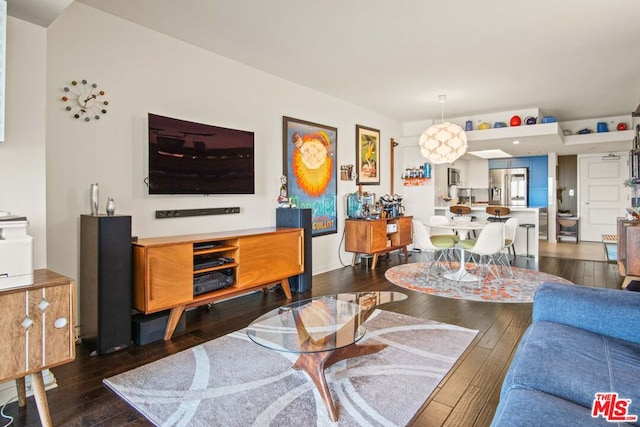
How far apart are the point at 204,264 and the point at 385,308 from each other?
1.71m

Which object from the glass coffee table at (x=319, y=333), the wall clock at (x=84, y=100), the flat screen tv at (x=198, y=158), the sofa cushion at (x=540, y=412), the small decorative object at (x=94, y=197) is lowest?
the glass coffee table at (x=319, y=333)

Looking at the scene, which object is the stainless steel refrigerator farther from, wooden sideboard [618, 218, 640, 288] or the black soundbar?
the black soundbar

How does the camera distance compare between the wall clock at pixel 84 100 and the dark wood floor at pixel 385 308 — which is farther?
the wall clock at pixel 84 100

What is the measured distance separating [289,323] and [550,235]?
331 inches

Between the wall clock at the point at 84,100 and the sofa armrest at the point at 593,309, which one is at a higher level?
the wall clock at the point at 84,100

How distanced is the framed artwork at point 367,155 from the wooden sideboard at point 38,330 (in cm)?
478

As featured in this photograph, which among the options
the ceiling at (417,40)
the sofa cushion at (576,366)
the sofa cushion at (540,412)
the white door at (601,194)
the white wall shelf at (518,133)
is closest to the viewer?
the sofa cushion at (540,412)

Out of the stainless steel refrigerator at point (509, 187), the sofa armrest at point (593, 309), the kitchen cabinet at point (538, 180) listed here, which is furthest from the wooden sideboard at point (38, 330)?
the kitchen cabinet at point (538, 180)

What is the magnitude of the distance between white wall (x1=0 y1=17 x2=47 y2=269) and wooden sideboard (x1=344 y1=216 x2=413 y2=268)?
13.3 ft

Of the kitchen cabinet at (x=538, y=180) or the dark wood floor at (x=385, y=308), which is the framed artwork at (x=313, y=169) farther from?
the kitchen cabinet at (x=538, y=180)

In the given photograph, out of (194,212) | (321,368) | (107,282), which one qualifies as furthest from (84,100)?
(321,368)

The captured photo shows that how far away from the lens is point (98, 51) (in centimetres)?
302

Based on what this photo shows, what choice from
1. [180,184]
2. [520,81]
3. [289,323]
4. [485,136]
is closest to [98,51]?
[180,184]

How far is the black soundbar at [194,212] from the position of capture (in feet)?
11.3
